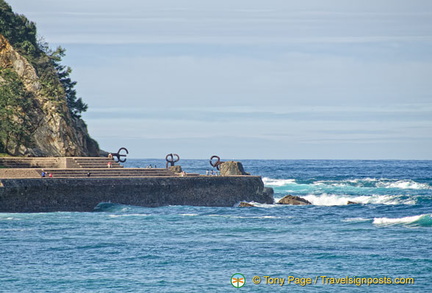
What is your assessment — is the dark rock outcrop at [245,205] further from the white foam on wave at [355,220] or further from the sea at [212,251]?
the white foam on wave at [355,220]

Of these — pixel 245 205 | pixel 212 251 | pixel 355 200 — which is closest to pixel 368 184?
pixel 355 200

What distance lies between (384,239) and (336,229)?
213 inches

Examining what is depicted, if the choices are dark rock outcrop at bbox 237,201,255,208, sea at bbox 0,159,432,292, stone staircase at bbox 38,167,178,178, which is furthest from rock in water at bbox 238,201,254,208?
stone staircase at bbox 38,167,178,178

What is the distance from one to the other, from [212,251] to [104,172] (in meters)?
26.1

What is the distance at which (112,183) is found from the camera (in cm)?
5694

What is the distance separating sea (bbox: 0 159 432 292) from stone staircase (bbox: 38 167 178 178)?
3.45 m

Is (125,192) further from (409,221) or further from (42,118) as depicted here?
(409,221)

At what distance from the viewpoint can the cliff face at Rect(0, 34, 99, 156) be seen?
69938 millimetres

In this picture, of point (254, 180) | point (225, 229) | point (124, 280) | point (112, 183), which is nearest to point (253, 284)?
point (124, 280)

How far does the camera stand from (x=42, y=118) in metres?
71.1

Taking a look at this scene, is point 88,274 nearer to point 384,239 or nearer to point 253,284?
point 253,284

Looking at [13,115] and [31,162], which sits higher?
[13,115]

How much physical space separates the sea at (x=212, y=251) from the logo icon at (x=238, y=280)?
6 centimetres

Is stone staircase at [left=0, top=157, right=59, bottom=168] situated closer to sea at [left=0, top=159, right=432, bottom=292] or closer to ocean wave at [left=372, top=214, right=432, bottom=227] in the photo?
sea at [left=0, top=159, right=432, bottom=292]
